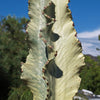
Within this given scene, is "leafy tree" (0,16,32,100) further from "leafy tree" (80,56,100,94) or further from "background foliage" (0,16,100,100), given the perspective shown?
"leafy tree" (80,56,100,94)

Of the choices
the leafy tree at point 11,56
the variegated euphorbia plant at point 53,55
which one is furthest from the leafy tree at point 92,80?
the variegated euphorbia plant at point 53,55

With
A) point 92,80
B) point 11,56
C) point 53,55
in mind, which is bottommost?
point 53,55

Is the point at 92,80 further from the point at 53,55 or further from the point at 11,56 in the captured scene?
the point at 53,55

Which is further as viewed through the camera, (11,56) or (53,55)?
(11,56)

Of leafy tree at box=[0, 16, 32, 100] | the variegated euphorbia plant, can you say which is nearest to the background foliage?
leafy tree at box=[0, 16, 32, 100]

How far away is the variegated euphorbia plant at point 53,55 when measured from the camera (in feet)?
4.17

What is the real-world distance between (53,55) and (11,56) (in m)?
10.9

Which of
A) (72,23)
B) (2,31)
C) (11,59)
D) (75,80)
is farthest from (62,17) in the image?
(2,31)

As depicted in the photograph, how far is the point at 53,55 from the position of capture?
124 cm

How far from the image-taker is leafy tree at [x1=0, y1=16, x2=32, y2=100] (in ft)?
36.1

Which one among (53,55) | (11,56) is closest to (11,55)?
(11,56)

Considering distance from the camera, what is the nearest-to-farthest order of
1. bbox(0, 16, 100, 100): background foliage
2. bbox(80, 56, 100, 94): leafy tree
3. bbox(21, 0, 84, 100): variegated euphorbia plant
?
1. bbox(21, 0, 84, 100): variegated euphorbia plant
2. bbox(0, 16, 100, 100): background foliage
3. bbox(80, 56, 100, 94): leafy tree

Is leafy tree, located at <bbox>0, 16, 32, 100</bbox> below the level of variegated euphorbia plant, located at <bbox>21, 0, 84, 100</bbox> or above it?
above

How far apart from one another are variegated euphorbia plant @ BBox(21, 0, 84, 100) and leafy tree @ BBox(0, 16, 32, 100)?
8.99m
